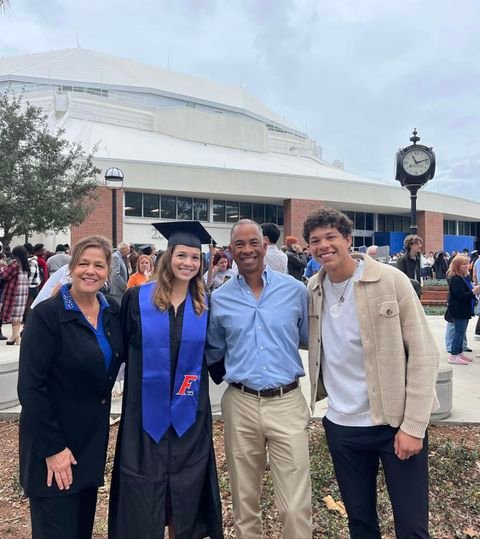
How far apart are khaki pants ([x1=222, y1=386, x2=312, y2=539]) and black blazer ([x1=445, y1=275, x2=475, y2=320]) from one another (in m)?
5.55

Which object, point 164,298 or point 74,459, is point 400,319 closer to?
point 164,298

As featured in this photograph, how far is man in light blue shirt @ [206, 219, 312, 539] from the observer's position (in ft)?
8.17

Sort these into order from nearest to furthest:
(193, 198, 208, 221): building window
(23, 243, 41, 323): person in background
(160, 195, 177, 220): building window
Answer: (23, 243, 41, 323): person in background, (160, 195, 177, 220): building window, (193, 198, 208, 221): building window

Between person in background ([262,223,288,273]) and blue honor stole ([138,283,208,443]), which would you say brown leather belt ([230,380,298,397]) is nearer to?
Result: blue honor stole ([138,283,208,443])

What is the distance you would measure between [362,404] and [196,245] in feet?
3.91

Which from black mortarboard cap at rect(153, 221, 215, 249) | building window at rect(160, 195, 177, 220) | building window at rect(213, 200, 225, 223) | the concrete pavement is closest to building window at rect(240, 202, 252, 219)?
building window at rect(213, 200, 225, 223)

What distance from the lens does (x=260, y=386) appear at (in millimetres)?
2529

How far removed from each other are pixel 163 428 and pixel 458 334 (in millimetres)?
6359

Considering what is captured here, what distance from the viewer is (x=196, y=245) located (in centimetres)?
268

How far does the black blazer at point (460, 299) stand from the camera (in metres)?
7.30

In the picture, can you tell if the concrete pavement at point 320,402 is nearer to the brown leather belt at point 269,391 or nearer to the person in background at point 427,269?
the brown leather belt at point 269,391

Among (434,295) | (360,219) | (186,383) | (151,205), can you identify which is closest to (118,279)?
(186,383)

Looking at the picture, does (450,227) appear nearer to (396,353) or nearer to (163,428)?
(396,353)

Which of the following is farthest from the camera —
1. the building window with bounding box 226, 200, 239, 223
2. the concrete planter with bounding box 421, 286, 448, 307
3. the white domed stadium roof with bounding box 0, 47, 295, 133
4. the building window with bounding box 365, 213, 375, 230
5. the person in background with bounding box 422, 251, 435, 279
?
the white domed stadium roof with bounding box 0, 47, 295, 133
